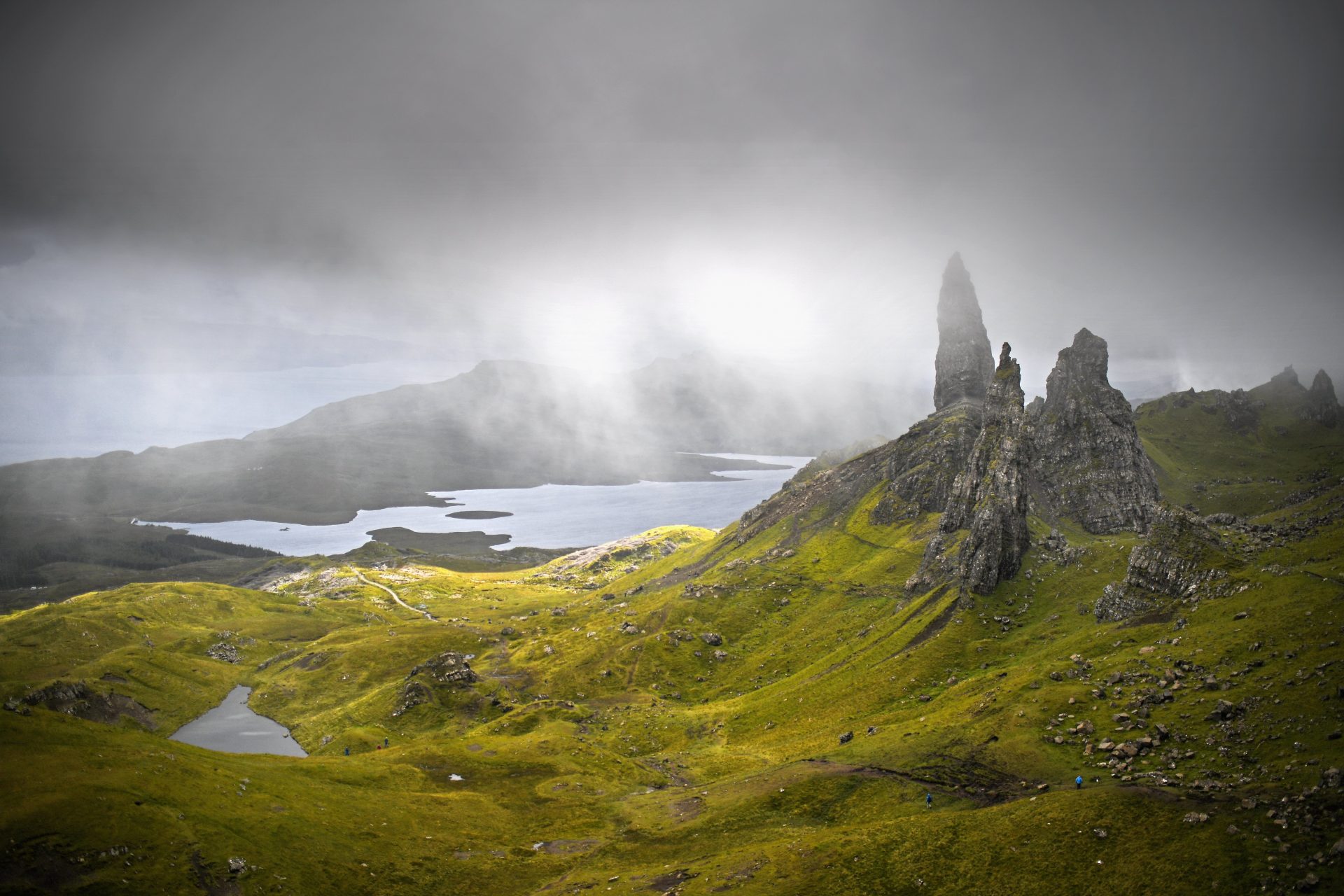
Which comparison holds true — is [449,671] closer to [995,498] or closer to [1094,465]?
[995,498]

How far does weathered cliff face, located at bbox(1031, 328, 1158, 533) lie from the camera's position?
533 ft

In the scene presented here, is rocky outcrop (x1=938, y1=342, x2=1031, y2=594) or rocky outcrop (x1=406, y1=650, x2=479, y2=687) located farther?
rocky outcrop (x1=406, y1=650, x2=479, y2=687)

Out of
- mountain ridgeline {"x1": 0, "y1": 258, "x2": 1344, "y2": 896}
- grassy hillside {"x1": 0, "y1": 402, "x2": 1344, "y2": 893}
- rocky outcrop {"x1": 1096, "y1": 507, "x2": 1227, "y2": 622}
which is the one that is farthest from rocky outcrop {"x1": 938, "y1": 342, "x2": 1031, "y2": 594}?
rocky outcrop {"x1": 1096, "y1": 507, "x2": 1227, "y2": 622}

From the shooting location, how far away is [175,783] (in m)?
66.7

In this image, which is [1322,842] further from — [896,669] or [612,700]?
[612,700]

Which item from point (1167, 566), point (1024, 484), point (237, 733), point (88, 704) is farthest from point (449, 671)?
point (1167, 566)

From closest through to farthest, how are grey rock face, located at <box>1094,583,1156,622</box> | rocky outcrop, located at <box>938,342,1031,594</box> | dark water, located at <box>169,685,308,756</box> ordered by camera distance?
grey rock face, located at <box>1094,583,1156,622</box> → rocky outcrop, located at <box>938,342,1031,594</box> → dark water, located at <box>169,685,308,756</box>

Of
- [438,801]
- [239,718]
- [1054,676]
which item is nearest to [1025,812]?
[1054,676]

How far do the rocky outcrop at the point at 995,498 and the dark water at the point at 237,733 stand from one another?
142559 mm

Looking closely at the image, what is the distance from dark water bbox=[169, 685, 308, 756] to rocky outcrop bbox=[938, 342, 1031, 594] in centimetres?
14256

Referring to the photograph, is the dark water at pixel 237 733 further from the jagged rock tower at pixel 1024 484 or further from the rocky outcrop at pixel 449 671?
the jagged rock tower at pixel 1024 484

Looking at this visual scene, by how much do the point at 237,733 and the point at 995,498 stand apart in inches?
6946

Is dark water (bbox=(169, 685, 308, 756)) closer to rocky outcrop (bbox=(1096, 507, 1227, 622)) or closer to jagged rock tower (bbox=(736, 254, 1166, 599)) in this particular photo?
jagged rock tower (bbox=(736, 254, 1166, 599))

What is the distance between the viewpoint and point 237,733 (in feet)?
497
